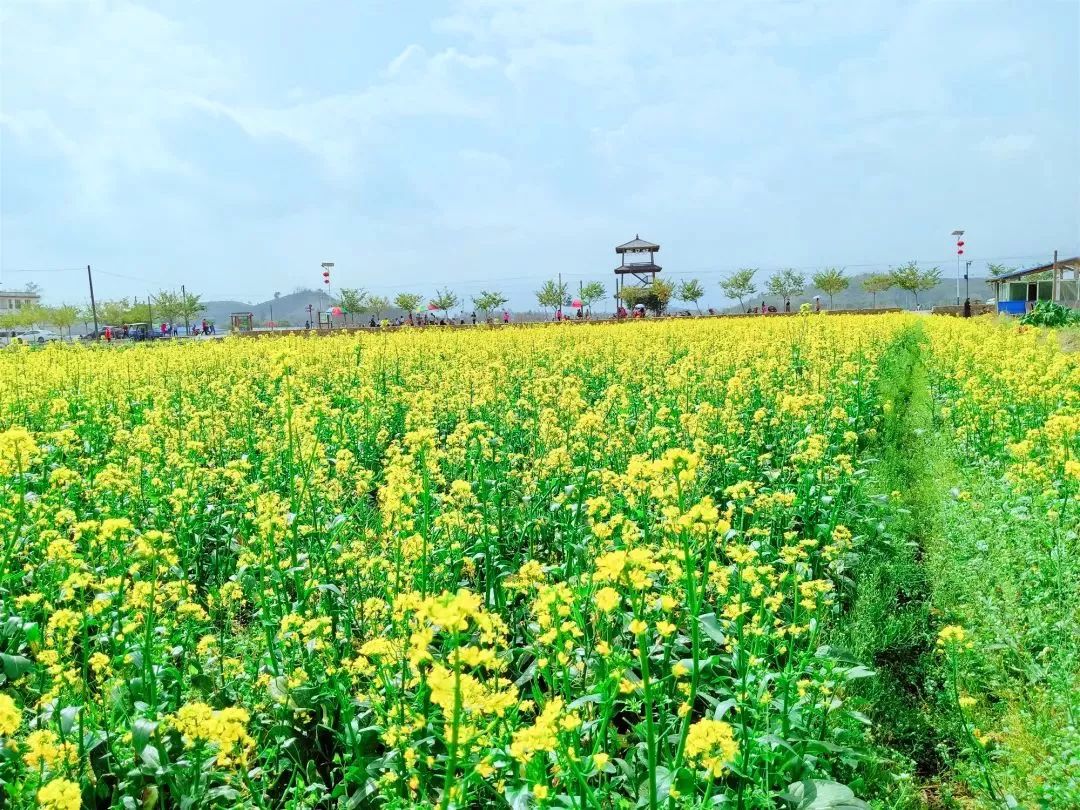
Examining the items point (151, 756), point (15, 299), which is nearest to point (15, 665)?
point (151, 756)

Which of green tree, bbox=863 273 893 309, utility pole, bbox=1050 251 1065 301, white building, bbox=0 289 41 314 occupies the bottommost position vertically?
utility pole, bbox=1050 251 1065 301

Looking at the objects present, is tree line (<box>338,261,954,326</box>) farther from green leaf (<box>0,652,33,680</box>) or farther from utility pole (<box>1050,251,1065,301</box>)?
green leaf (<box>0,652,33,680</box>)

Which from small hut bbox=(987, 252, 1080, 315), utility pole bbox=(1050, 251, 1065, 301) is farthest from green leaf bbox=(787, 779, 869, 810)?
utility pole bbox=(1050, 251, 1065, 301)

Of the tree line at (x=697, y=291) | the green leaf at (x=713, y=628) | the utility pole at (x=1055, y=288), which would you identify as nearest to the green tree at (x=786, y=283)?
the tree line at (x=697, y=291)

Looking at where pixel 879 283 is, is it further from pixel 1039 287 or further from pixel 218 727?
pixel 218 727

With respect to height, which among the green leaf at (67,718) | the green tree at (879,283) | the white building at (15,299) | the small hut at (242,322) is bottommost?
the green leaf at (67,718)

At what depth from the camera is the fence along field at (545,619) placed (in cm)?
256

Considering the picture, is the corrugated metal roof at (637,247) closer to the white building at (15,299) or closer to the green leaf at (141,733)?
the green leaf at (141,733)

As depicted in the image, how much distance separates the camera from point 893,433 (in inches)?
364

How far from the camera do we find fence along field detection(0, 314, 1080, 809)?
101 inches

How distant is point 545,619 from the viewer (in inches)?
108

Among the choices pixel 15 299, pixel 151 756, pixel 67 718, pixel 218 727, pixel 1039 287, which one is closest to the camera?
pixel 218 727

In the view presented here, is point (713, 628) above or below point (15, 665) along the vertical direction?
below

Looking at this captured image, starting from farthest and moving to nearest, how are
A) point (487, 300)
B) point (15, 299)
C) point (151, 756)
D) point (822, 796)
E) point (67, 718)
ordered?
point (15, 299), point (487, 300), point (151, 756), point (67, 718), point (822, 796)
